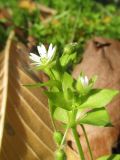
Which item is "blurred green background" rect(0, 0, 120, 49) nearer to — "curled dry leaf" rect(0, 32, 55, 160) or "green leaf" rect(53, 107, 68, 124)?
"curled dry leaf" rect(0, 32, 55, 160)

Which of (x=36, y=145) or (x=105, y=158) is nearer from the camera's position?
(x=105, y=158)

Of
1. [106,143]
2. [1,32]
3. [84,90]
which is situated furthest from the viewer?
[1,32]

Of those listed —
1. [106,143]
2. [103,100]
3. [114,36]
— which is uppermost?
[114,36]

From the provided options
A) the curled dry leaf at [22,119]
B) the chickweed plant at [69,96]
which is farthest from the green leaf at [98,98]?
the curled dry leaf at [22,119]

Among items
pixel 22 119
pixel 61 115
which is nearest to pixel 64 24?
pixel 22 119

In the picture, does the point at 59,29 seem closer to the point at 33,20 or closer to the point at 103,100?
the point at 33,20

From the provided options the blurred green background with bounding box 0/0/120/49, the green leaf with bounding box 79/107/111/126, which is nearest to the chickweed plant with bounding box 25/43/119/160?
the green leaf with bounding box 79/107/111/126

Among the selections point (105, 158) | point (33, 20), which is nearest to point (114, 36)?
point (33, 20)
